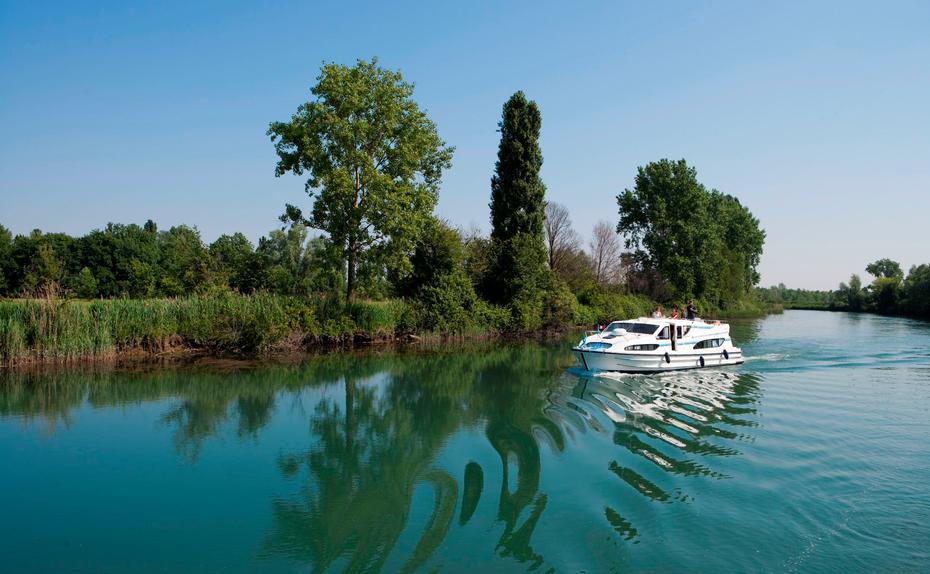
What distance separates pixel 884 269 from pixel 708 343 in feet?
334

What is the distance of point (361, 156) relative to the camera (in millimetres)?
26219

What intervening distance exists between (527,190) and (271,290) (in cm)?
1696

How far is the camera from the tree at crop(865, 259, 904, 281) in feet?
325

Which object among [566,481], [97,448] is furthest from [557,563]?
[97,448]

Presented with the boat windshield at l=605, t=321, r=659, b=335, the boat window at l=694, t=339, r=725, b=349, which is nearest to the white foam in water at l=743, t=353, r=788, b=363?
the boat window at l=694, t=339, r=725, b=349

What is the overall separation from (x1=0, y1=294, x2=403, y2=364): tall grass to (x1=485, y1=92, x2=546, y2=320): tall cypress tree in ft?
35.6

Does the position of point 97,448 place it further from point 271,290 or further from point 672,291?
point 672,291

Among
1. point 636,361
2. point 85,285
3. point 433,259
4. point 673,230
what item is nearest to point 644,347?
point 636,361

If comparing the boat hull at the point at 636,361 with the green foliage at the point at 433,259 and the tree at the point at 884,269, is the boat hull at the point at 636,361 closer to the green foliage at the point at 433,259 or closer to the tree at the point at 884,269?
the green foliage at the point at 433,259

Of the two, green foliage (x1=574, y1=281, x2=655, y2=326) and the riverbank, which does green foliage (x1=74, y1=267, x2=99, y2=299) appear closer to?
the riverbank

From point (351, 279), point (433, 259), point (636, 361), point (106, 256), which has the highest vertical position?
point (106, 256)

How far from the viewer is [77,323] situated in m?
20.2

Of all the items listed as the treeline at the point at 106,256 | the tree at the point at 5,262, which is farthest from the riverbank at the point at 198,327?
the tree at the point at 5,262

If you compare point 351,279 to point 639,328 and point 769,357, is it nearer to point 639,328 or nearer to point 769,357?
point 639,328
